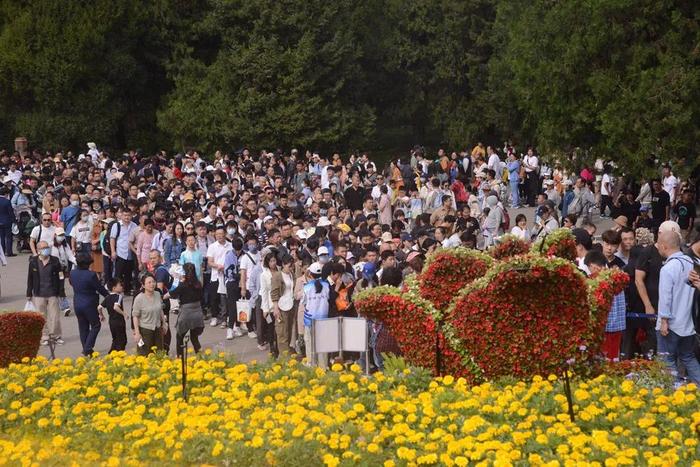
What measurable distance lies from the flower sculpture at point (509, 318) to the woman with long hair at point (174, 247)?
320 inches

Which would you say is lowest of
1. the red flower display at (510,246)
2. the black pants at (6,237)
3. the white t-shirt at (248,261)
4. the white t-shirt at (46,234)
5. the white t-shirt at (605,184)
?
the red flower display at (510,246)

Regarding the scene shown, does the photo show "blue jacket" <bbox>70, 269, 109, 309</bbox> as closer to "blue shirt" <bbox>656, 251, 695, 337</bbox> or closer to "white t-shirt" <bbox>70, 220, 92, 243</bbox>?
"white t-shirt" <bbox>70, 220, 92, 243</bbox>

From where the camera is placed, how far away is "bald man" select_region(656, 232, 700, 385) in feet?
39.9

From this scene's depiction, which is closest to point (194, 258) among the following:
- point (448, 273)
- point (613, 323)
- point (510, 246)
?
point (448, 273)

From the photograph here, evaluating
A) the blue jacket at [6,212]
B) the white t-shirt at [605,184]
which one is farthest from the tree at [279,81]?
the blue jacket at [6,212]

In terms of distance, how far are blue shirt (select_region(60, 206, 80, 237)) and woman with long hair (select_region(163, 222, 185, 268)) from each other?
3209mm

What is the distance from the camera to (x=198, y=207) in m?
23.8

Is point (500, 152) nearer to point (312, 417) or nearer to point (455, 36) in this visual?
point (455, 36)

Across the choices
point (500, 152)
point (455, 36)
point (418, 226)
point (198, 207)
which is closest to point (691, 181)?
point (418, 226)

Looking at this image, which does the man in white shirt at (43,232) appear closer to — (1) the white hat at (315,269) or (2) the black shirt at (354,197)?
(1) the white hat at (315,269)

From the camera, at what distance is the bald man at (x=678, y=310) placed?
39.9ft

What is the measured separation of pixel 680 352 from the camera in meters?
12.4

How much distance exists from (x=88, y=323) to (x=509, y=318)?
22.7 ft

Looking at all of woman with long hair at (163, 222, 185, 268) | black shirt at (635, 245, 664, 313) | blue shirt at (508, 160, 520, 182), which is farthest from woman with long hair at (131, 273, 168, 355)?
blue shirt at (508, 160, 520, 182)
